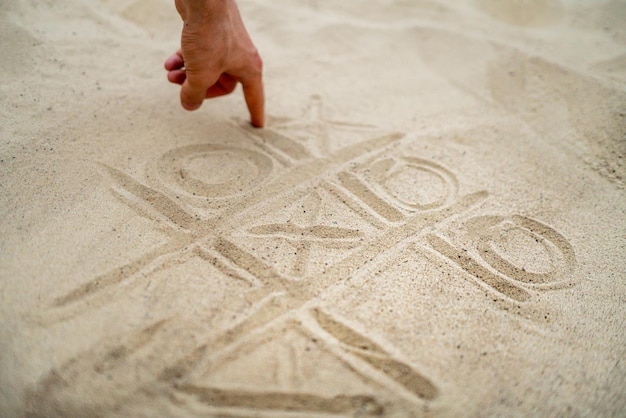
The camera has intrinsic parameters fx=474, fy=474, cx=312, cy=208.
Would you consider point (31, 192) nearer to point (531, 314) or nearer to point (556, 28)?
point (531, 314)

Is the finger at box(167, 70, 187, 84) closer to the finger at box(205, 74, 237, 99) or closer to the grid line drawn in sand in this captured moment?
the finger at box(205, 74, 237, 99)

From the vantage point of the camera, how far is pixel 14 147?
1633 mm

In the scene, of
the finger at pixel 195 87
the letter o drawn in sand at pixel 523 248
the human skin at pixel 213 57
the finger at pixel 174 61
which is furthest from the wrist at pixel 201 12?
the letter o drawn in sand at pixel 523 248

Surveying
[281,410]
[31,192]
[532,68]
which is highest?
[532,68]

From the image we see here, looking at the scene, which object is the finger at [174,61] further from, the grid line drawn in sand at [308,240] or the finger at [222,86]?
the grid line drawn in sand at [308,240]

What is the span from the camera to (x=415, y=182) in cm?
173

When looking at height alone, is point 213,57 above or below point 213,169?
above

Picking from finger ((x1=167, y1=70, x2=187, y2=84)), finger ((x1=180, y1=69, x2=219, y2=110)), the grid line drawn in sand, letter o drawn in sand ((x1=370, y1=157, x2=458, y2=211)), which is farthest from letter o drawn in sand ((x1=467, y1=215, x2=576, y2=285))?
finger ((x1=167, y1=70, x2=187, y2=84))

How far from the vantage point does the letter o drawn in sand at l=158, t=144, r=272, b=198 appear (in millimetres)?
1625

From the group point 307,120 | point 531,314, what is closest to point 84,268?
point 307,120

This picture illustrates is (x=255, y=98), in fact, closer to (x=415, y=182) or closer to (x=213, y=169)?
(x=213, y=169)

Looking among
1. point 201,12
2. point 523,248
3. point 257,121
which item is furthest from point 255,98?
point 523,248

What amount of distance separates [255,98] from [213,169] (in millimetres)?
328

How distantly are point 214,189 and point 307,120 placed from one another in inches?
22.8
